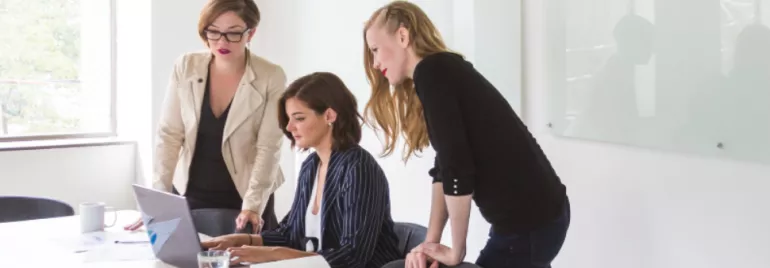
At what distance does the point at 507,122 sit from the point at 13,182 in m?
3.39

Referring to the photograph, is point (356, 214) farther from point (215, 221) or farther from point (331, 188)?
point (215, 221)

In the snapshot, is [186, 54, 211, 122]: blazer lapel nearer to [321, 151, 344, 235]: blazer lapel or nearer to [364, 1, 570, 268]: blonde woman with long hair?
[321, 151, 344, 235]: blazer lapel

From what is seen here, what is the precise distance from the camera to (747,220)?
2.06 metres

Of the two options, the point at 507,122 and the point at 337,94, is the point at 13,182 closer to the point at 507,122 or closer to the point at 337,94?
the point at 337,94

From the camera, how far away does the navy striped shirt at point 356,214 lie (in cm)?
194

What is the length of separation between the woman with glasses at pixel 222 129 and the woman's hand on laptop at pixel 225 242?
1.70 ft

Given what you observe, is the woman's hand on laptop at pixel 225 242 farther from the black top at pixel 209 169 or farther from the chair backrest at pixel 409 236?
the black top at pixel 209 169

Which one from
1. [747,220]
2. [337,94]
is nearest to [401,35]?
[337,94]

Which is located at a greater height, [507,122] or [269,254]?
[507,122]

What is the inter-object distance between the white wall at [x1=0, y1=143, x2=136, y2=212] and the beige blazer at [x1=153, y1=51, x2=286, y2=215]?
1.82m

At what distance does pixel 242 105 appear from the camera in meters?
2.77

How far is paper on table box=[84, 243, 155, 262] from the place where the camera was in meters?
1.99

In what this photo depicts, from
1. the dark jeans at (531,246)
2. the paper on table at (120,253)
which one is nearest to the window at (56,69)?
the paper on table at (120,253)

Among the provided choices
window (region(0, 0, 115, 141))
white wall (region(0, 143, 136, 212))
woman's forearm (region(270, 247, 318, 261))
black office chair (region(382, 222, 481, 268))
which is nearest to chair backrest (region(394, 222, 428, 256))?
black office chair (region(382, 222, 481, 268))
